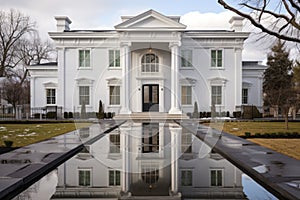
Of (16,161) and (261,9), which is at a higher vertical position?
(261,9)

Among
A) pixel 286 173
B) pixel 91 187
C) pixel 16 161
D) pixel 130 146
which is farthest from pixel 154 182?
pixel 130 146

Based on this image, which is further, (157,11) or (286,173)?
(157,11)

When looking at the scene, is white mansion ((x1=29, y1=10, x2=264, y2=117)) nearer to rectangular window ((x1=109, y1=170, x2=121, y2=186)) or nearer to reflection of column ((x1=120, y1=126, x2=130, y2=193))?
reflection of column ((x1=120, y1=126, x2=130, y2=193))

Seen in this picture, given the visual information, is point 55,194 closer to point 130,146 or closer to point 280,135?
point 130,146

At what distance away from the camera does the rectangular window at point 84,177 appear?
800 cm

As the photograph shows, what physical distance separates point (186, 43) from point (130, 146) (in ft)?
83.8

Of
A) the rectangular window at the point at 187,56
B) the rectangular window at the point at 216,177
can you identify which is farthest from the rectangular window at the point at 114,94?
the rectangular window at the point at 216,177

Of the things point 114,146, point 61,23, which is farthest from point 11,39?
point 114,146

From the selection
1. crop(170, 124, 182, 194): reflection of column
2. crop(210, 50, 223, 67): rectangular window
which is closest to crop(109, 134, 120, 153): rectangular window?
crop(170, 124, 182, 194): reflection of column

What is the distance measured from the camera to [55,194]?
7.01 meters

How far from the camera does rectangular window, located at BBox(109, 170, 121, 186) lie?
795cm

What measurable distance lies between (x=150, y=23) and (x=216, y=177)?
2856cm

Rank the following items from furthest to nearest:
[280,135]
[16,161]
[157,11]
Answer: [157,11]
[280,135]
[16,161]

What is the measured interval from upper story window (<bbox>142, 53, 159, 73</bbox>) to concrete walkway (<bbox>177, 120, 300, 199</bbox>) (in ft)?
81.8
